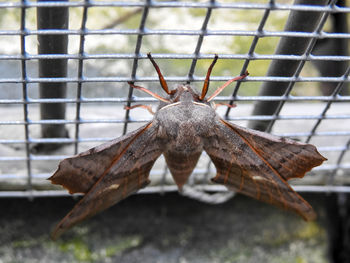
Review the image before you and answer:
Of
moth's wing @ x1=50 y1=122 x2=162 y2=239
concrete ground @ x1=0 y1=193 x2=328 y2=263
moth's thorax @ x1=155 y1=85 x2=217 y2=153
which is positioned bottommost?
concrete ground @ x1=0 y1=193 x2=328 y2=263

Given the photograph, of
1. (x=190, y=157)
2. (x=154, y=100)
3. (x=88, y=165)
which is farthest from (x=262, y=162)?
(x=88, y=165)

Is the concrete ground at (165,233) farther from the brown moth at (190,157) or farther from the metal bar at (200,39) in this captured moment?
the metal bar at (200,39)

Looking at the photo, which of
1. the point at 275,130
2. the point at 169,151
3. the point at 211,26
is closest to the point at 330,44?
the point at 211,26

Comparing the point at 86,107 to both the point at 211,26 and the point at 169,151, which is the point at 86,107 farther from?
the point at 211,26

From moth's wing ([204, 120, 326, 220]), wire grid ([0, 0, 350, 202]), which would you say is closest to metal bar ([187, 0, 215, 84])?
wire grid ([0, 0, 350, 202])

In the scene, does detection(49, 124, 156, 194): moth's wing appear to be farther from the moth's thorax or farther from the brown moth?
the moth's thorax
